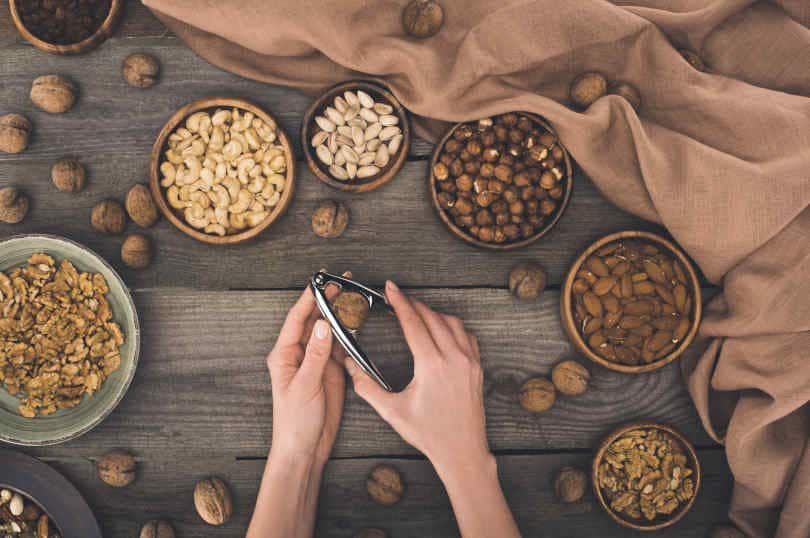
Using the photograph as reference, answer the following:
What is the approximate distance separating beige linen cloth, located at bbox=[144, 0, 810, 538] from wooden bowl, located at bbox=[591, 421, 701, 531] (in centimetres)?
7

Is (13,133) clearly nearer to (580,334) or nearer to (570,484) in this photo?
(580,334)

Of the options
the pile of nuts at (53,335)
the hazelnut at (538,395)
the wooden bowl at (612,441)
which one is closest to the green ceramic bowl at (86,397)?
the pile of nuts at (53,335)

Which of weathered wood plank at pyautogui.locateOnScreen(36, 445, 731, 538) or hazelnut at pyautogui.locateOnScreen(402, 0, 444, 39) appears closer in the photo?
hazelnut at pyautogui.locateOnScreen(402, 0, 444, 39)

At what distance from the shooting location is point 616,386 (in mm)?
1086

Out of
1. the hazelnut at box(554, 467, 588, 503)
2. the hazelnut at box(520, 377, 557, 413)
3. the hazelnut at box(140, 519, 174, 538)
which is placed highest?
the hazelnut at box(520, 377, 557, 413)

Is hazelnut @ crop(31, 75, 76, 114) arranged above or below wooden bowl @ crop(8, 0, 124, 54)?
below

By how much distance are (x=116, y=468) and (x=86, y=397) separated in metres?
0.15

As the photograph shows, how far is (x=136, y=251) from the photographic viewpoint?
1032mm

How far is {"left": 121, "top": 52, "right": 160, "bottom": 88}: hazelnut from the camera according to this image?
1.04 metres

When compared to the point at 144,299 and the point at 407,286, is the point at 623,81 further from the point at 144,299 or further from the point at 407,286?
the point at 144,299

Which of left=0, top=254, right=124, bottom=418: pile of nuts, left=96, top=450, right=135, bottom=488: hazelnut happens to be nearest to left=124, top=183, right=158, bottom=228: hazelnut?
left=0, top=254, right=124, bottom=418: pile of nuts

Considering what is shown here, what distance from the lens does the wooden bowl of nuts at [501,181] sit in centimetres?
99

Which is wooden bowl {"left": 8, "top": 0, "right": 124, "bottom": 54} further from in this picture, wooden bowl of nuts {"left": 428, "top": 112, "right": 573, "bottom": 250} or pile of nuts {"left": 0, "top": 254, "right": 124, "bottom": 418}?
wooden bowl of nuts {"left": 428, "top": 112, "right": 573, "bottom": 250}

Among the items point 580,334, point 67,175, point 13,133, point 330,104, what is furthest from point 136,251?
point 580,334
